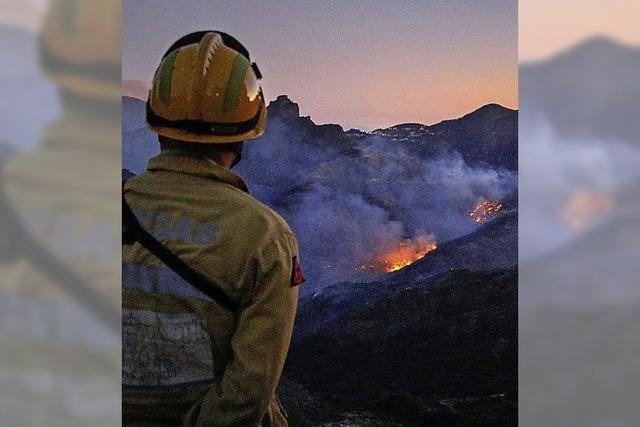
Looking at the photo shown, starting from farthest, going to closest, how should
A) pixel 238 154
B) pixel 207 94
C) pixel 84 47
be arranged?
pixel 84 47 → pixel 238 154 → pixel 207 94

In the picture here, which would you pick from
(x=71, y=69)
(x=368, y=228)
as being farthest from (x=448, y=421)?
(x=71, y=69)

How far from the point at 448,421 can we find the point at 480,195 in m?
0.73

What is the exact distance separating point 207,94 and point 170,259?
521mm

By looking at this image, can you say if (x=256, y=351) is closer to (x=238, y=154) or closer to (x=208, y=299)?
(x=208, y=299)

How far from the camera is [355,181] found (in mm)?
3078

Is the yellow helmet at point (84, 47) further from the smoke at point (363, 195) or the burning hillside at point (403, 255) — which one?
the burning hillside at point (403, 255)

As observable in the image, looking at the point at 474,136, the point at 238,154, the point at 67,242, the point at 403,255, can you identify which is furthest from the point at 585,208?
the point at 67,242

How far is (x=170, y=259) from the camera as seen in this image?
9.74 feet

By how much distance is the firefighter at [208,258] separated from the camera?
2.92 metres

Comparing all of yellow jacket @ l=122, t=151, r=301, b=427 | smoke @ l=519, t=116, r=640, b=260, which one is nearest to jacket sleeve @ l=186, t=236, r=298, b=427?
yellow jacket @ l=122, t=151, r=301, b=427

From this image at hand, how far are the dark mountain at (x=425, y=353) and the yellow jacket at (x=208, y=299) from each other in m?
0.16

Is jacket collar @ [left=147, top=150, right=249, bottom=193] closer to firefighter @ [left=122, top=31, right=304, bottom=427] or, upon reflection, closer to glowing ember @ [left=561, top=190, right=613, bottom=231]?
firefighter @ [left=122, top=31, right=304, bottom=427]

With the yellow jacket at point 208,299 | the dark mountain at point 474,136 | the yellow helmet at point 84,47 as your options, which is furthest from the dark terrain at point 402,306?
the yellow helmet at point 84,47

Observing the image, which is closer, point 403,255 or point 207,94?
point 207,94
